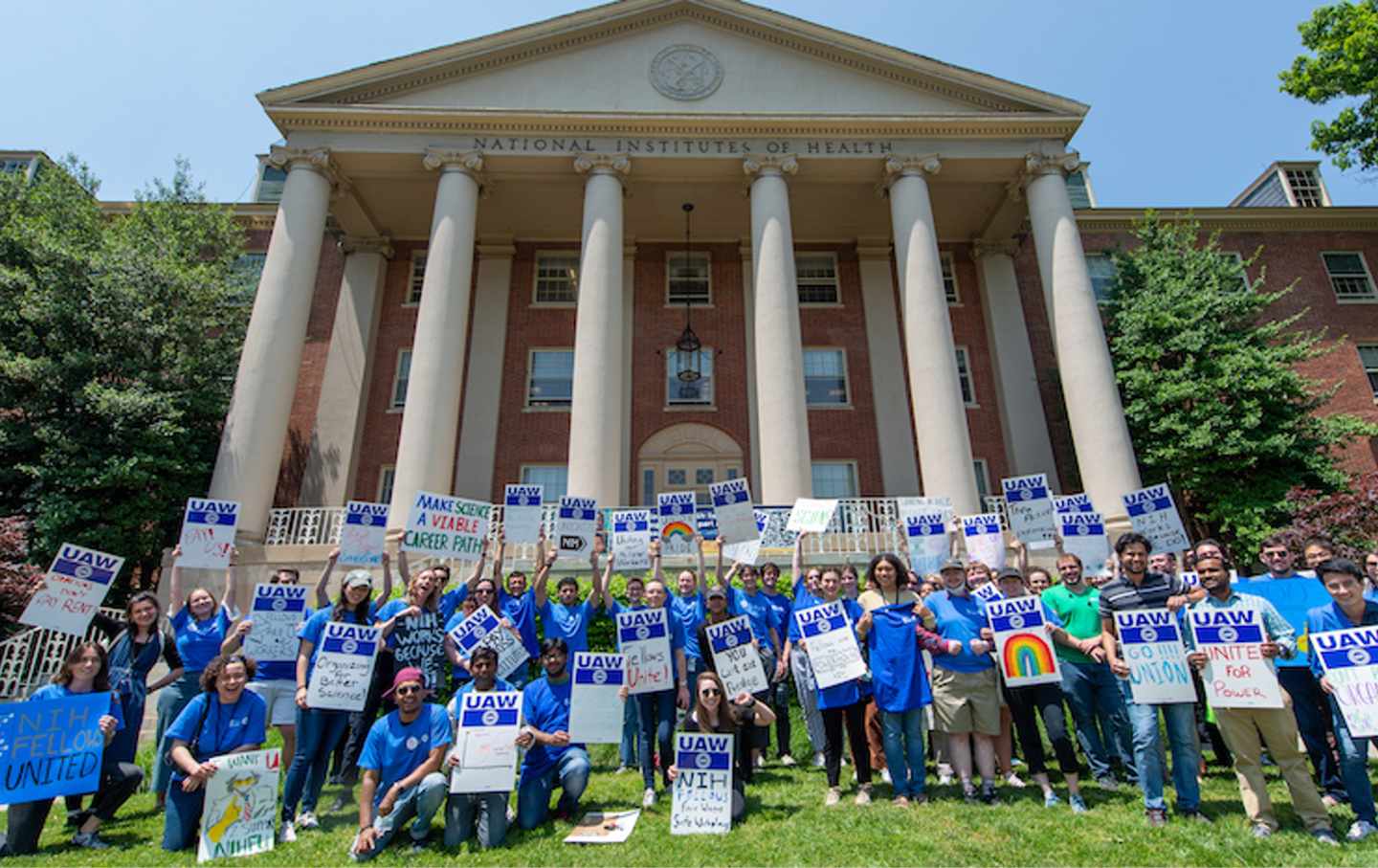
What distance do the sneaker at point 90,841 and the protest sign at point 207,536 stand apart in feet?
11.5

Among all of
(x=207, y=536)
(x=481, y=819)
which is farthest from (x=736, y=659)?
(x=207, y=536)

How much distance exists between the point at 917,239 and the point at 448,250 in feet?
39.2

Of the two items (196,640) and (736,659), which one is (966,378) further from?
(196,640)

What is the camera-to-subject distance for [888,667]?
627 cm

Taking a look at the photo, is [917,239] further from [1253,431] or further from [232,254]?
[232,254]

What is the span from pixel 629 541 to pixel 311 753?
15.0ft

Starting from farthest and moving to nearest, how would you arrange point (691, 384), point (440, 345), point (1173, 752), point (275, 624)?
point (691, 384) → point (440, 345) → point (275, 624) → point (1173, 752)

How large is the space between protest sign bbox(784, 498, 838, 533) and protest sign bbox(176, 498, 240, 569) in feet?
23.7

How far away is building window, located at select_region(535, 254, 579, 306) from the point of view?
76.7 feet

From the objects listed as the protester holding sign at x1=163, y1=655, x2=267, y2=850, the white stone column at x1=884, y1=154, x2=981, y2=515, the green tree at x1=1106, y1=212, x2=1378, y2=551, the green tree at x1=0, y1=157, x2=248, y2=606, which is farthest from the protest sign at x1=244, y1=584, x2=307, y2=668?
the green tree at x1=1106, y1=212, x2=1378, y2=551

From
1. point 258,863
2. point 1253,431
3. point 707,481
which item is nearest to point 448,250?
point 707,481

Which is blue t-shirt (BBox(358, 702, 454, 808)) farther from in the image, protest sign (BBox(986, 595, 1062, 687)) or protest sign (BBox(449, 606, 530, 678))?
protest sign (BBox(986, 595, 1062, 687))

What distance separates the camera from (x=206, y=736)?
5703mm

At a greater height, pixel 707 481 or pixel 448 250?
pixel 448 250
